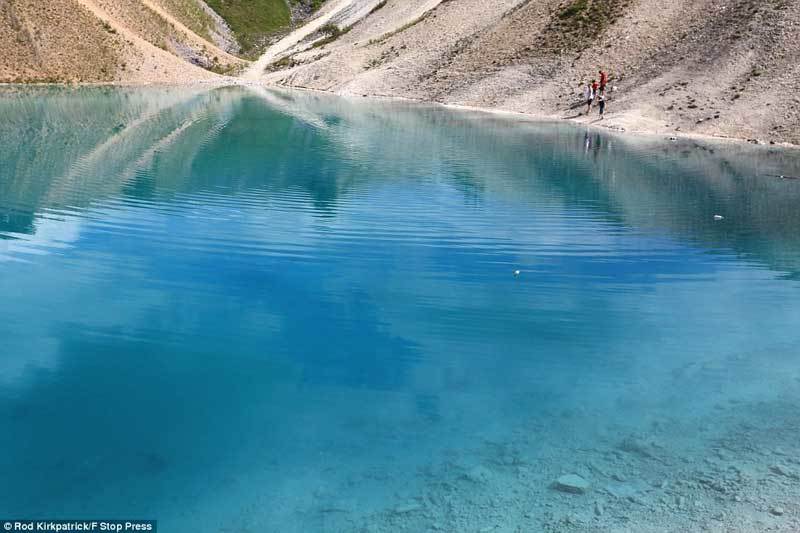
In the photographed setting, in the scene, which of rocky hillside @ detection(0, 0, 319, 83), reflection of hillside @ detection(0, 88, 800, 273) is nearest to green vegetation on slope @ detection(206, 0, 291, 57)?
rocky hillside @ detection(0, 0, 319, 83)

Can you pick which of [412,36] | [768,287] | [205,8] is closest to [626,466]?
[768,287]

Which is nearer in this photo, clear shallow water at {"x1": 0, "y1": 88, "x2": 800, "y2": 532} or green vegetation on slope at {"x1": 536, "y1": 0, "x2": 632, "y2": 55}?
clear shallow water at {"x1": 0, "y1": 88, "x2": 800, "y2": 532}

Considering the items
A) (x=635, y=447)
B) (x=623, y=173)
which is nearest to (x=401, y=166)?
(x=623, y=173)

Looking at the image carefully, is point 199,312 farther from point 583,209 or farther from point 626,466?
point 583,209

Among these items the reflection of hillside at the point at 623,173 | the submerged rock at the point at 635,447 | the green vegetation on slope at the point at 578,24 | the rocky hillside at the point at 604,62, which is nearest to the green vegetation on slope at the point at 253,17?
the rocky hillside at the point at 604,62

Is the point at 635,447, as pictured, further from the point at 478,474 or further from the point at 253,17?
the point at 253,17

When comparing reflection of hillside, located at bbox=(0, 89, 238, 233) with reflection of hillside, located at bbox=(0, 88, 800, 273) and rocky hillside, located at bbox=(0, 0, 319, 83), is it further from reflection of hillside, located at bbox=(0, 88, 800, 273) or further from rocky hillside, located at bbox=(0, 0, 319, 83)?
rocky hillside, located at bbox=(0, 0, 319, 83)

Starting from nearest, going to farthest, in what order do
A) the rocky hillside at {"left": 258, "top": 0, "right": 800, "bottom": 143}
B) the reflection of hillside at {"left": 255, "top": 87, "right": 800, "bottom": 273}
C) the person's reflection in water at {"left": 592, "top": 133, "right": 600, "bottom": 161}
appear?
the reflection of hillside at {"left": 255, "top": 87, "right": 800, "bottom": 273} < the person's reflection in water at {"left": 592, "top": 133, "right": 600, "bottom": 161} < the rocky hillside at {"left": 258, "top": 0, "right": 800, "bottom": 143}
